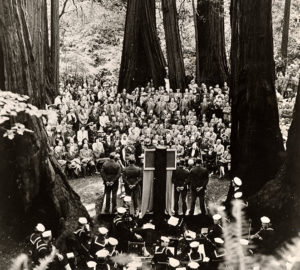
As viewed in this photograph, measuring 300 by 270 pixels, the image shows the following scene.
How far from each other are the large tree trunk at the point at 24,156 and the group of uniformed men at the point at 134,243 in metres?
0.57

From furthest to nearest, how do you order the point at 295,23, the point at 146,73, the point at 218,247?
the point at 295,23 < the point at 146,73 < the point at 218,247

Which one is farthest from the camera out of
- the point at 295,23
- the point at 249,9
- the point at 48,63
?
the point at 295,23

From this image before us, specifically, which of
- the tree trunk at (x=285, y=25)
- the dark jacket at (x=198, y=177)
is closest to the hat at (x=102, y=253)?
the dark jacket at (x=198, y=177)

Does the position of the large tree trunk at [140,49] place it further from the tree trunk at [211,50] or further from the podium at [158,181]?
the podium at [158,181]

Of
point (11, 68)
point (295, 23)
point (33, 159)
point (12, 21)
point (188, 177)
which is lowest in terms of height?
point (188, 177)

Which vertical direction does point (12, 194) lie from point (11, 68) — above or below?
below

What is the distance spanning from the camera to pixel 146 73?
21812mm

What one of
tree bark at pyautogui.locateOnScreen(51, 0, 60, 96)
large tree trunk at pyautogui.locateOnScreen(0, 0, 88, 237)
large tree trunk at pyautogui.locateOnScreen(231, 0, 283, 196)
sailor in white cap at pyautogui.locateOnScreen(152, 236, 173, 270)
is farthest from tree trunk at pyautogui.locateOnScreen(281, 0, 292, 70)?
sailor in white cap at pyautogui.locateOnScreen(152, 236, 173, 270)

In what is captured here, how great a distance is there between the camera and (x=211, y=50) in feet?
71.4

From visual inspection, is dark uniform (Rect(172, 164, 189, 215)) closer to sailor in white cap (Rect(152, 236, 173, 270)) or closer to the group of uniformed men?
the group of uniformed men

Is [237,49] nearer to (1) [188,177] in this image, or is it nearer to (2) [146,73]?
(1) [188,177]

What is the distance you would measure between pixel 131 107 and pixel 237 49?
6469 millimetres

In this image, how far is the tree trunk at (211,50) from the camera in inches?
849

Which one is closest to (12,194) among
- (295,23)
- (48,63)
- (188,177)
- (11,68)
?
(11,68)
